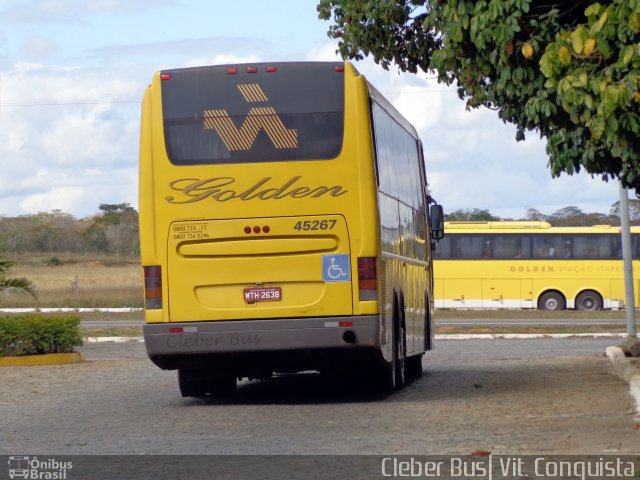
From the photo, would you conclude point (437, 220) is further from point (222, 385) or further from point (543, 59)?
point (543, 59)

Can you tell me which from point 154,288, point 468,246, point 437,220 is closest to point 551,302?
point 468,246

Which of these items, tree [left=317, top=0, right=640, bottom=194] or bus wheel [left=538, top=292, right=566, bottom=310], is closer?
tree [left=317, top=0, right=640, bottom=194]

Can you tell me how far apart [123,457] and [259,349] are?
386 cm

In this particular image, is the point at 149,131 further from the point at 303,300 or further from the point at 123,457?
the point at 123,457

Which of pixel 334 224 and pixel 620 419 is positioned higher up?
pixel 334 224

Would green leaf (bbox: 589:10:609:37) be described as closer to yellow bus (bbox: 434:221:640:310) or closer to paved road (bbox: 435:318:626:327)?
paved road (bbox: 435:318:626:327)

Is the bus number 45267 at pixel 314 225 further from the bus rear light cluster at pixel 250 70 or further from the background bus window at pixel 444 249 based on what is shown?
the background bus window at pixel 444 249

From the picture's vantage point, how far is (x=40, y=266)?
6938cm

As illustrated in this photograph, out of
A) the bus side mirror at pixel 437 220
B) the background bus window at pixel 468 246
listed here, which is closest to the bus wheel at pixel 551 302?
the background bus window at pixel 468 246

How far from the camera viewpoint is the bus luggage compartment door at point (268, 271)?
1383 cm

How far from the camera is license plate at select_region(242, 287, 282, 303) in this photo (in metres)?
13.9

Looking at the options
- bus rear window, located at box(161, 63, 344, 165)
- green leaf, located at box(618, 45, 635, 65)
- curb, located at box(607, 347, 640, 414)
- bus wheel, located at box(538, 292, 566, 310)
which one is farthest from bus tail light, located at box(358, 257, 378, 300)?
bus wheel, located at box(538, 292, 566, 310)

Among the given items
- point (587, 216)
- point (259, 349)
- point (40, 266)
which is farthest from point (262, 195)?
point (587, 216)

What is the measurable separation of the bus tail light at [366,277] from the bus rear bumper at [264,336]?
243 millimetres
